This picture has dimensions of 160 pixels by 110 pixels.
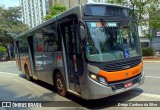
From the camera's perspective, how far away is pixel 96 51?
5.96m

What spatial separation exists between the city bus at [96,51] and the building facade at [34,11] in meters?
80.8

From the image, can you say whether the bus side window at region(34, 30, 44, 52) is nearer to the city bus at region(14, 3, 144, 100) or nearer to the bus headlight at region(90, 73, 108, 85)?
the city bus at region(14, 3, 144, 100)

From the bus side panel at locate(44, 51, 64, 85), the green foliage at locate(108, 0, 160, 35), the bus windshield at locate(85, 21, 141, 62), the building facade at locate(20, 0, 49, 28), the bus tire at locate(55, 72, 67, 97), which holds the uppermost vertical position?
the building facade at locate(20, 0, 49, 28)

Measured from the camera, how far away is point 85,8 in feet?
19.9

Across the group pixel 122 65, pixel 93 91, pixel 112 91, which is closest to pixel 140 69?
pixel 122 65

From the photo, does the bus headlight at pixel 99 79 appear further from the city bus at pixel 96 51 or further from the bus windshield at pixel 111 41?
the bus windshield at pixel 111 41

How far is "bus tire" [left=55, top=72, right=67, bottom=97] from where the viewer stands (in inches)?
302

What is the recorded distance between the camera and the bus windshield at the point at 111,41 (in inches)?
234

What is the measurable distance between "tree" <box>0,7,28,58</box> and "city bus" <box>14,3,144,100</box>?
4043cm

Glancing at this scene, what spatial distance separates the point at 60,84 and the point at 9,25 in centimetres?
4375

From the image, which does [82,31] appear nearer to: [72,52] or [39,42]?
[72,52]

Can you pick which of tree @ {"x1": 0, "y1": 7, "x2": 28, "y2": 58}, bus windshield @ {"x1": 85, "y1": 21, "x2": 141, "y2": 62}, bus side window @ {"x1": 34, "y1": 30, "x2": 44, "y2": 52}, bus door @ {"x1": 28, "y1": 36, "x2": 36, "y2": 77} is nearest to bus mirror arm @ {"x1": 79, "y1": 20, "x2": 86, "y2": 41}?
bus windshield @ {"x1": 85, "y1": 21, "x2": 141, "y2": 62}

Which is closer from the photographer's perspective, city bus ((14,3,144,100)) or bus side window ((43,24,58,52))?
city bus ((14,3,144,100))

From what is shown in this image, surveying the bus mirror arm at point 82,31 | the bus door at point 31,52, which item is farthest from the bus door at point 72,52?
the bus door at point 31,52
